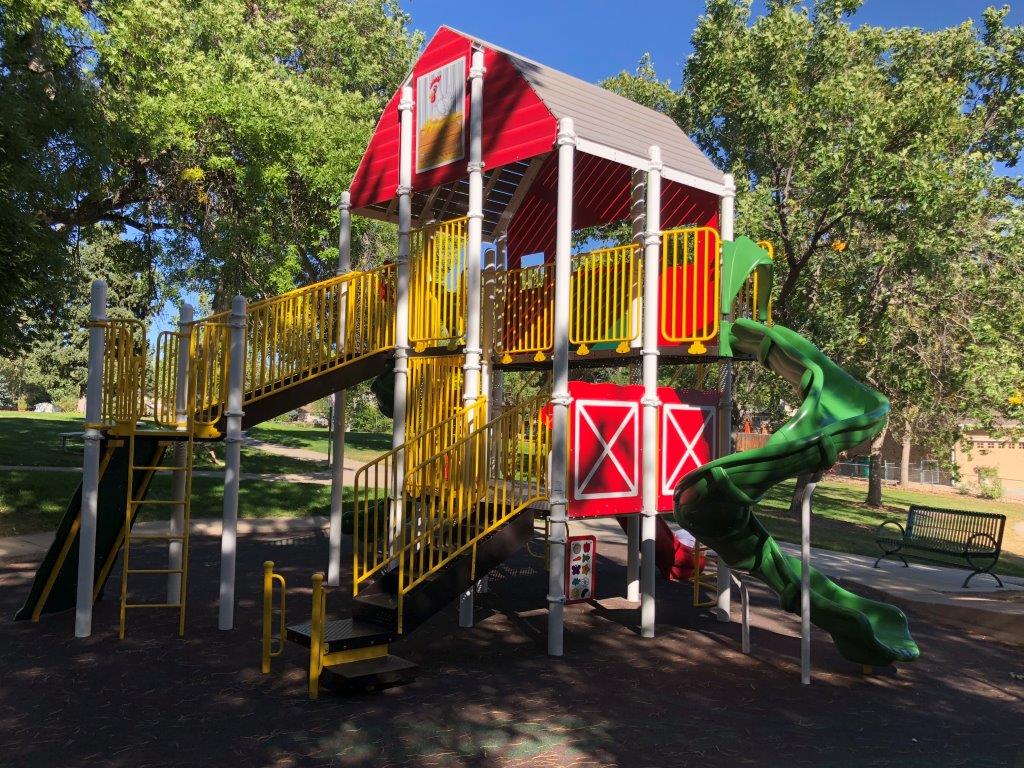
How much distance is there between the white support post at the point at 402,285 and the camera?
1026 centimetres

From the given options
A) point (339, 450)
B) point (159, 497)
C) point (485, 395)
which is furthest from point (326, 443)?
point (485, 395)

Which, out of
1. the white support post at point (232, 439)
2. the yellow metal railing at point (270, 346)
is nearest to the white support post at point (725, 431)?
the yellow metal railing at point (270, 346)

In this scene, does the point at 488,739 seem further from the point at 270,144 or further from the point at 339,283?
the point at 270,144

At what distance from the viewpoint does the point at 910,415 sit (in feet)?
90.2

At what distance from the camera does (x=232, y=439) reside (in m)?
9.25

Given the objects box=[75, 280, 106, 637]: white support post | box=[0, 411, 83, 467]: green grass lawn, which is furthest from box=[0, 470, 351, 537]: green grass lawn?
box=[75, 280, 106, 637]: white support post

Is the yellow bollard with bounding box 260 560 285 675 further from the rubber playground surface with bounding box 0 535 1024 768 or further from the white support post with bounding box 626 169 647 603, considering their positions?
the white support post with bounding box 626 169 647 603

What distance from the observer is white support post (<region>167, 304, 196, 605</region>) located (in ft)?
30.8

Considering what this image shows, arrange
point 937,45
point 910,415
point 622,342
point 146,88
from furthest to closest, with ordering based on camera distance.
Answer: point 910,415 < point 937,45 < point 146,88 < point 622,342

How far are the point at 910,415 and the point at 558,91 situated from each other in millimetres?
22397

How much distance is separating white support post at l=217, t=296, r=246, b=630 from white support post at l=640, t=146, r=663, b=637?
184 inches

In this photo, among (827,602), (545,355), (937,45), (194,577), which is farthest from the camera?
(937,45)

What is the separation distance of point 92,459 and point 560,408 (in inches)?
208

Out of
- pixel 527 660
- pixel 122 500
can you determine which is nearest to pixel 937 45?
pixel 527 660
